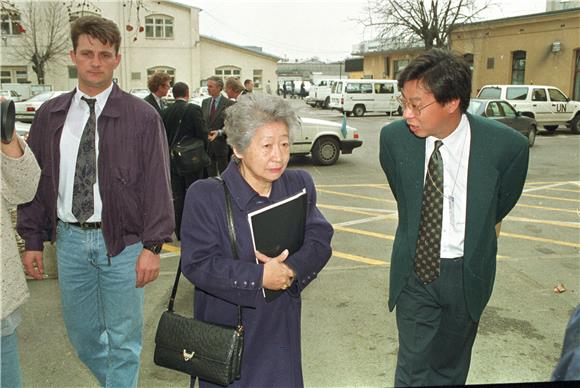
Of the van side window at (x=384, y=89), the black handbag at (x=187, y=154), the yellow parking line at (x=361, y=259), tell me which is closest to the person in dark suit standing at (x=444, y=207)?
the yellow parking line at (x=361, y=259)

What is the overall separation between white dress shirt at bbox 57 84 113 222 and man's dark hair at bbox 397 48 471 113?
4.84 ft

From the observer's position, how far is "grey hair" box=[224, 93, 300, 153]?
2072mm

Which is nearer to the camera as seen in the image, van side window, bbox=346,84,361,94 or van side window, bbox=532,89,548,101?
van side window, bbox=532,89,548,101

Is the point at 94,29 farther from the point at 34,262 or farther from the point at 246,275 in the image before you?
the point at 246,275

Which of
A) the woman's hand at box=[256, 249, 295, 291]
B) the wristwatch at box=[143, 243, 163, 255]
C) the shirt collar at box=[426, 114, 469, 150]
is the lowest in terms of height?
the wristwatch at box=[143, 243, 163, 255]

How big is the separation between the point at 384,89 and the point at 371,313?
993 inches

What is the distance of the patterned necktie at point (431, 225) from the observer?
2.49m

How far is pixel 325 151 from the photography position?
12203 mm

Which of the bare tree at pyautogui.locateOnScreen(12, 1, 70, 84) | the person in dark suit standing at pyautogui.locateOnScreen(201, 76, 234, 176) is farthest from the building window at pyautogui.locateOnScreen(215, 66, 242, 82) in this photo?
the person in dark suit standing at pyautogui.locateOnScreen(201, 76, 234, 176)

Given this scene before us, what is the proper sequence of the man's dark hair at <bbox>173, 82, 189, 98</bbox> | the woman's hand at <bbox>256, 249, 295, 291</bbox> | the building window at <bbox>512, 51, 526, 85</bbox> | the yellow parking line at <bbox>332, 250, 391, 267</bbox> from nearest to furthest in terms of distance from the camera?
the woman's hand at <bbox>256, 249, 295, 291</bbox>
the yellow parking line at <bbox>332, 250, 391, 267</bbox>
the man's dark hair at <bbox>173, 82, 189, 98</bbox>
the building window at <bbox>512, 51, 526, 85</bbox>

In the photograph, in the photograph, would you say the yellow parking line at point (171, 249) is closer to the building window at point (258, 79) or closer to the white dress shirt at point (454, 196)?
the white dress shirt at point (454, 196)

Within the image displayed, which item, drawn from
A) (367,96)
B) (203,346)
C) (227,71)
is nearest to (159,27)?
(227,71)

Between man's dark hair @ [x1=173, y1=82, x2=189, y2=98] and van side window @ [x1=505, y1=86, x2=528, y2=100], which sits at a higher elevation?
van side window @ [x1=505, y1=86, x2=528, y2=100]

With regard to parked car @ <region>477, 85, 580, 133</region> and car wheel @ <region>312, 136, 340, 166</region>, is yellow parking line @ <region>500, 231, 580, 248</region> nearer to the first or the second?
car wheel @ <region>312, 136, 340, 166</region>
